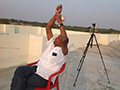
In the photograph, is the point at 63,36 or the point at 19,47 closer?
the point at 63,36

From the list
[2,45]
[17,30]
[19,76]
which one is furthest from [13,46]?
[17,30]

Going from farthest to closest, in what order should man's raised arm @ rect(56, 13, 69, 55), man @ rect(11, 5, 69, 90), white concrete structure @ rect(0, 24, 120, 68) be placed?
white concrete structure @ rect(0, 24, 120, 68) < man's raised arm @ rect(56, 13, 69, 55) < man @ rect(11, 5, 69, 90)

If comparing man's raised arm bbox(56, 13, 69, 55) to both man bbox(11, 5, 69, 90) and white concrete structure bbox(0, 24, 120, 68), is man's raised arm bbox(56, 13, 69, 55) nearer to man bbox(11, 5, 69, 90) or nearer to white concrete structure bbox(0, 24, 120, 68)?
man bbox(11, 5, 69, 90)

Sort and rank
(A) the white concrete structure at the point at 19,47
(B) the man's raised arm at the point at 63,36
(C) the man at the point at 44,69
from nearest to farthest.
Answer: (C) the man at the point at 44,69 → (B) the man's raised arm at the point at 63,36 → (A) the white concrete structure at the point at 19,47

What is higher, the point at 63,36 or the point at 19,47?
the point at 63,36

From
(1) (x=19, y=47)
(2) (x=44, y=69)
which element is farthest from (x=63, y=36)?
(1) (x=19, y=47)

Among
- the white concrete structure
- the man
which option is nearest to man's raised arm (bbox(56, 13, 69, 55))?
the man

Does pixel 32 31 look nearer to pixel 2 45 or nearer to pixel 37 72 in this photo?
pixel 2 45

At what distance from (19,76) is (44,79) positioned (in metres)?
0.33

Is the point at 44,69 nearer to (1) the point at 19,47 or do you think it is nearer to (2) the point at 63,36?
(2) the point at 63,36

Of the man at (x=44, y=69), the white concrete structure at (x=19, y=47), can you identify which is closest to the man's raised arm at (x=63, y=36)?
the man at (x=44, y=69)

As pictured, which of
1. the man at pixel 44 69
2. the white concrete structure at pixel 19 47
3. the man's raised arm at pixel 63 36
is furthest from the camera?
the white concrete structure at pixel 19 47

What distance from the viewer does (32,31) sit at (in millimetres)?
12008

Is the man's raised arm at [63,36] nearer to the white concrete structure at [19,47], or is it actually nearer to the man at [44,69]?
the man at [44,69]
